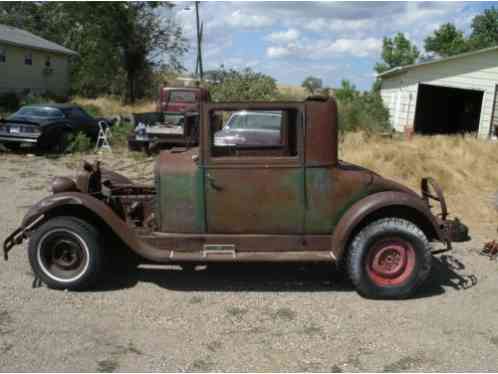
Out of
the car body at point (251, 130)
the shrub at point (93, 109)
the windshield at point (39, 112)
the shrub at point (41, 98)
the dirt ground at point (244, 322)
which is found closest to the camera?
the dirt ground at point (244, 322)

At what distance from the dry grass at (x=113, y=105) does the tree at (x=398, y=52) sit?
2343 centimetres

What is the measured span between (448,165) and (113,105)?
72.7 feet

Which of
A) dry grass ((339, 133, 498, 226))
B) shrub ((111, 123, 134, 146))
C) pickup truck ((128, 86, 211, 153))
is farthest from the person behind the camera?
shrub ((111, 123, 134, 146))

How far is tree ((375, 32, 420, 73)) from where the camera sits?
43.8 meters

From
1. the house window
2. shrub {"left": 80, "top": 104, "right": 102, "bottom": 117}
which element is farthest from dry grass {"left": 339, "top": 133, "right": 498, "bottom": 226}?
the house window

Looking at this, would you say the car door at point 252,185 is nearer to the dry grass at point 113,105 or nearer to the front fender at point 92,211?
the front fender at point 92,211

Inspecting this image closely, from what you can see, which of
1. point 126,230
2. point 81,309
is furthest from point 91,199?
point 81,309

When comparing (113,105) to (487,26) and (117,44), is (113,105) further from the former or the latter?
(487,26)

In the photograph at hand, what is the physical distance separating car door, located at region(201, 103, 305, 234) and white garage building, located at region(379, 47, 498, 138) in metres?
12.9

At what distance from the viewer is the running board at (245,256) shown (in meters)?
4.54

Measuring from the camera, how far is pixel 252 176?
4.53 m

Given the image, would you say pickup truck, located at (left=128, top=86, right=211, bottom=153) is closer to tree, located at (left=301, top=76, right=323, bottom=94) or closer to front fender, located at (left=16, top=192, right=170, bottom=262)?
tree, located at (left=301, top=76, right=323, bottom=94)

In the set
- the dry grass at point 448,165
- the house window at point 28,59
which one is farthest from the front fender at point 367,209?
the house window at point 28,59

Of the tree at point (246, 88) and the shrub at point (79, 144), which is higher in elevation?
the tree at point (246, 88)
